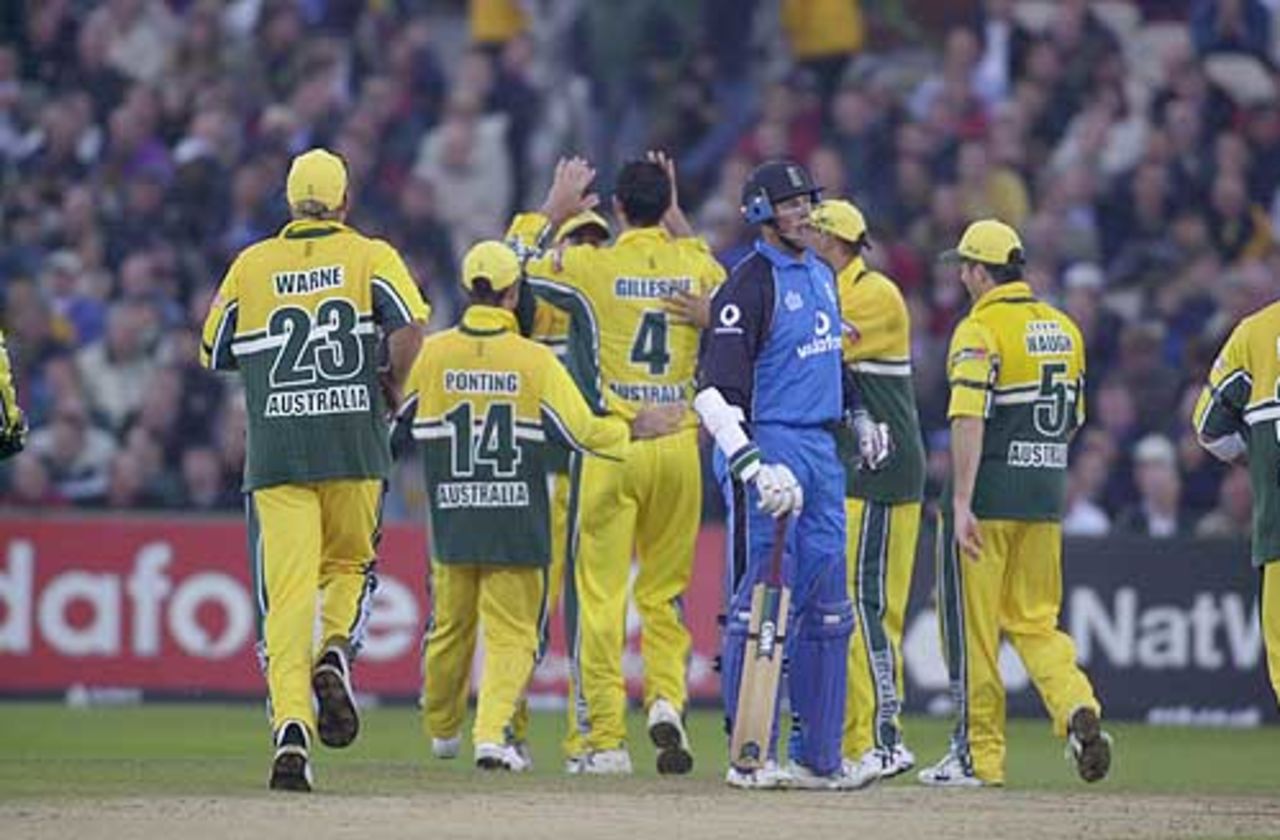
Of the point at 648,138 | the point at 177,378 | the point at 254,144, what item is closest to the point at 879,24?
the point at 648,138

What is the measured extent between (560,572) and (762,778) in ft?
11.7

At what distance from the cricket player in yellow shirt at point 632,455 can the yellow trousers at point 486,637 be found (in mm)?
270

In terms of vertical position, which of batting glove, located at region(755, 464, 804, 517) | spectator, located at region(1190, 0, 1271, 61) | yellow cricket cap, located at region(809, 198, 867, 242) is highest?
spectator, located at region(1190, 0, 1271, 61)

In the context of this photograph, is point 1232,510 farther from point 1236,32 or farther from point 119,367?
point 119,367

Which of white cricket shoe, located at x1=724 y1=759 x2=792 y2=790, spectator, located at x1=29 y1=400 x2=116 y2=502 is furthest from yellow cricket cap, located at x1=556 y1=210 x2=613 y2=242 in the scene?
spectator, located at x1=29 y1=400 x2=116 y2=502

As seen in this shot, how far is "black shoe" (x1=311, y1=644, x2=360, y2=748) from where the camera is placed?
14664 millimetres

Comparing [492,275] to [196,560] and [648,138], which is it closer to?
[196,560]

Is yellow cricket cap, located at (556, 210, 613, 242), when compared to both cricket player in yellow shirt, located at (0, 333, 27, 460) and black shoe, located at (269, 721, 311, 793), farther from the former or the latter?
black shoe, located at (269, 721, 311, 793)

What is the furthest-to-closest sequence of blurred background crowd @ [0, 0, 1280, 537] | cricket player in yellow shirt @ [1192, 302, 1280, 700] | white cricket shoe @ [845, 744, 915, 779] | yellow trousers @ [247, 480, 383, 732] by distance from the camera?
blurred background crowd @ [0, 0, 1280, 537]
white cricket shoe @ [845, 744, 915, 779]
cricket player in yellow shirt @ [1192, 302, 1280, 700]
yellow trousers @ [247, 480, 383, 732]

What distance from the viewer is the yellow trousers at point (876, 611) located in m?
16.5

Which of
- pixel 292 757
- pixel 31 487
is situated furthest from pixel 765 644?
pixel 31 487

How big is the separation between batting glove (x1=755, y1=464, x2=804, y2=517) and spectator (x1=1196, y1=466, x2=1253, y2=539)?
10018 millimetres

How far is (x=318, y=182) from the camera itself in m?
14.7

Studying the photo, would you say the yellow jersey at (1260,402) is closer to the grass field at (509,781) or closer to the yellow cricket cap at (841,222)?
the grass field at (509,781)
